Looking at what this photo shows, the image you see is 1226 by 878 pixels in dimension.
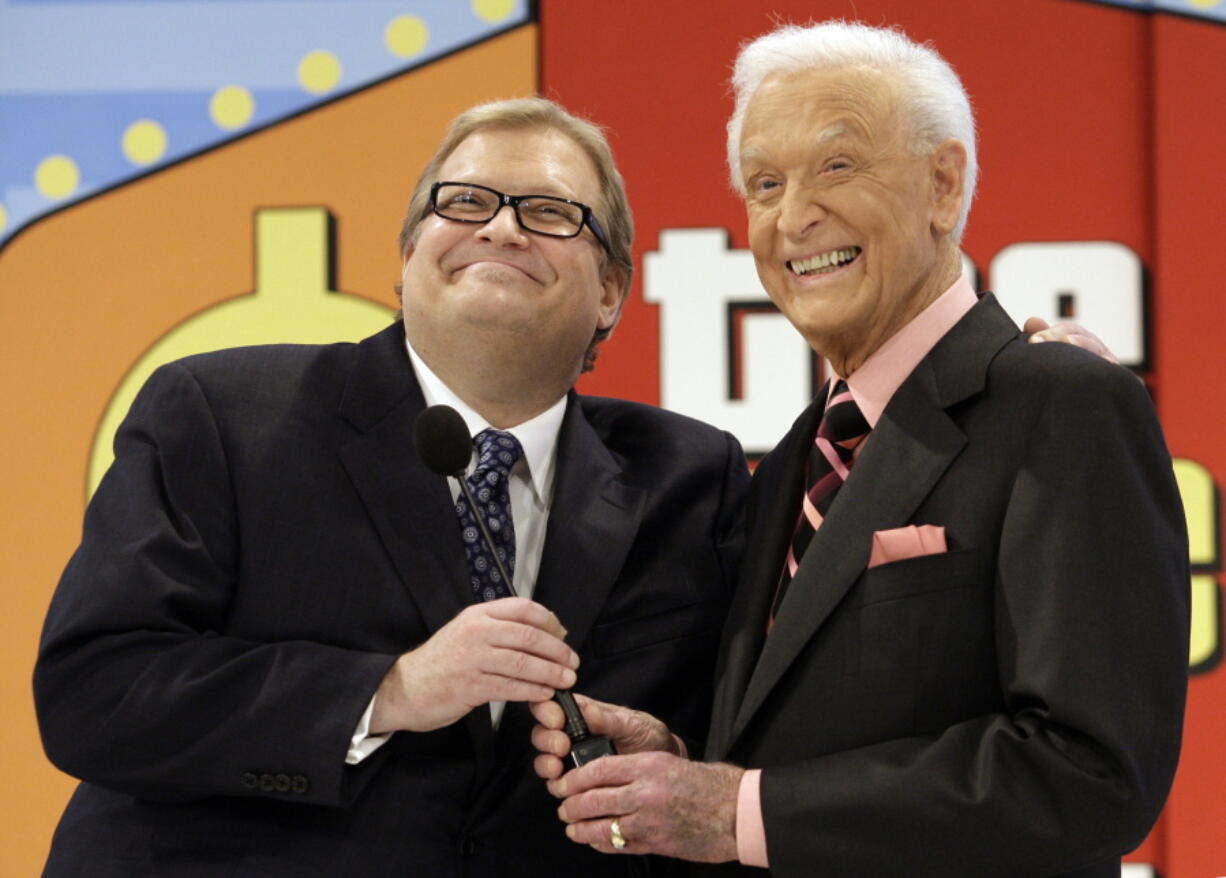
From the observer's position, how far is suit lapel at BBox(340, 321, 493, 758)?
5.90 ft

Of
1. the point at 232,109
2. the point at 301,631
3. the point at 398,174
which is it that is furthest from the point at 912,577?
the point at 232,109

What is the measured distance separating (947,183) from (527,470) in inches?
28.3

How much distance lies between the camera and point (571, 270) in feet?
6.87

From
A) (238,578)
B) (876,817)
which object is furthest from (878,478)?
(238,578)

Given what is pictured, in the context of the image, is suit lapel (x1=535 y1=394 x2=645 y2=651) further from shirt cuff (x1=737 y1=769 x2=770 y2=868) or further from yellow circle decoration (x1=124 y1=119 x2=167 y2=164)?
yellow circle decoration (x1=124 y1=119 x2=167 y2=164)

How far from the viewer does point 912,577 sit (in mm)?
1544

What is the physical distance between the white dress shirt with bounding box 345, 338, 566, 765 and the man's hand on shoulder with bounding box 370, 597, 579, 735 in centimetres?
33

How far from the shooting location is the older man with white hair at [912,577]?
4.67 feet

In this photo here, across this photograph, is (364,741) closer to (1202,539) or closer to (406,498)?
(406,498)

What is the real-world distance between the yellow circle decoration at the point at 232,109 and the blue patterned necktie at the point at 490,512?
1.71 meters

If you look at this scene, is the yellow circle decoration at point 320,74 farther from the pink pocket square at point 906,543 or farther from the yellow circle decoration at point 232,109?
the pink pocket square at point 906,543

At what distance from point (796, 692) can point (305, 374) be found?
82 centimetres

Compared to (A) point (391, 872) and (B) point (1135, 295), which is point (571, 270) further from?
(B) point (1135, 295)

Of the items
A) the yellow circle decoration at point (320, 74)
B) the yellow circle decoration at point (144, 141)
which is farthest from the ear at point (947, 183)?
the yellow circle decoration at point (144, 141)
